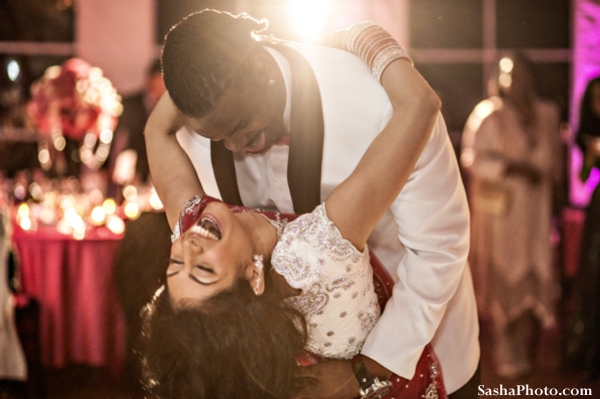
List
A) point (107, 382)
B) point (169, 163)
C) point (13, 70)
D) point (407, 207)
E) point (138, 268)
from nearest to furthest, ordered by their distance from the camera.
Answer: point (407, 207) → point (169, 163) → point (138, 268) → point (107, 382) → point (13, 70)

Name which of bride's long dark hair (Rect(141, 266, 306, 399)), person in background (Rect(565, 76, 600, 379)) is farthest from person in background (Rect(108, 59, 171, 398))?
person in background (Rect(565, 76, 600, 379))

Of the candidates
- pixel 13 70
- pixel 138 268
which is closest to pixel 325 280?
pixel 138 268

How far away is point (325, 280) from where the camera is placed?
1040 mm

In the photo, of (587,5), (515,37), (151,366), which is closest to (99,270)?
(151,366)

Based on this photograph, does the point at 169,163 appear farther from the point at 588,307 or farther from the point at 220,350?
the point at 588,307

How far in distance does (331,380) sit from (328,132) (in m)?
0.43

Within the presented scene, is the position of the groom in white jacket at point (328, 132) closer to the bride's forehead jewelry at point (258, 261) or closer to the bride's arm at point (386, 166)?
the bride's arm at point (386, 166)

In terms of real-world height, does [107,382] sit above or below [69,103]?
below

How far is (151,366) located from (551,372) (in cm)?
328

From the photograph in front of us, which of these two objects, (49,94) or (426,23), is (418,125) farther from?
(426,23)

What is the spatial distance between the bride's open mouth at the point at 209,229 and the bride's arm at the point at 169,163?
15cm

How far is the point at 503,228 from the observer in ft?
11.9

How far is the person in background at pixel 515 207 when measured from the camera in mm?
3520

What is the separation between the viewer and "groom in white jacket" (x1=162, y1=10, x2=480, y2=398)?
106cm
